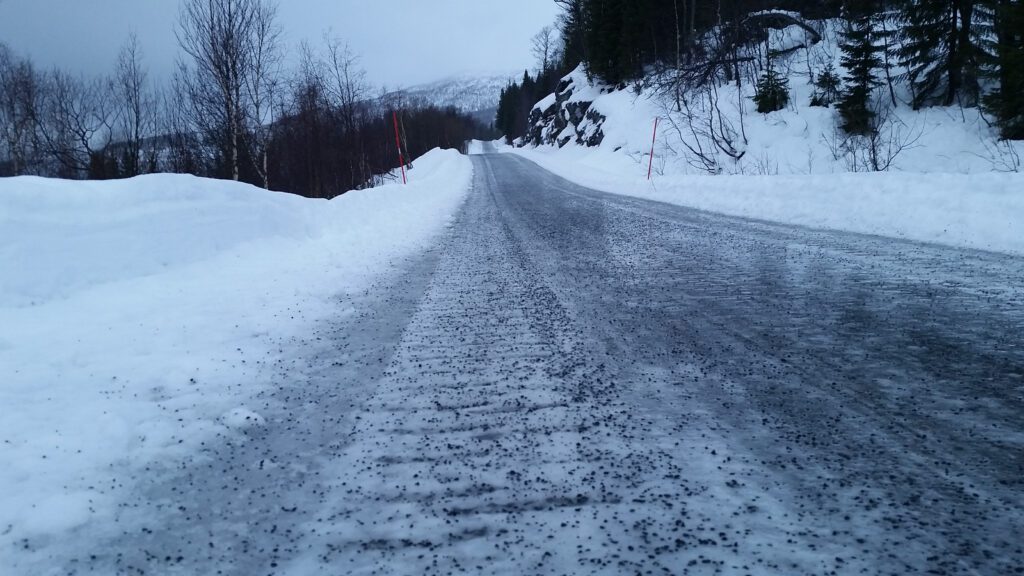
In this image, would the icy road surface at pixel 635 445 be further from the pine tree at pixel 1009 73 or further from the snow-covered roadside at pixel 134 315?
the pine tree at pixel 1009 73

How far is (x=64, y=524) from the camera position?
2363 millimetres

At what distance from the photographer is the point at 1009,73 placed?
1695 cm

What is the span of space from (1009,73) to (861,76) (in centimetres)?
526

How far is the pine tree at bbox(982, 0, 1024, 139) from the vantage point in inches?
651

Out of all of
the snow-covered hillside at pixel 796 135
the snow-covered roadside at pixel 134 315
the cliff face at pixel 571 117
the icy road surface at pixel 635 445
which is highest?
the cliff face at pixel 571 117

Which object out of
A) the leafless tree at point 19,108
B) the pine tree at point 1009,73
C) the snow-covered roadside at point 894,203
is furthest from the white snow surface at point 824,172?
the leafless tree at point 19,108

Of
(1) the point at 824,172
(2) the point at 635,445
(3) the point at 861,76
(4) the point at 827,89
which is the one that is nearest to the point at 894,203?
(2) the point at 635,445

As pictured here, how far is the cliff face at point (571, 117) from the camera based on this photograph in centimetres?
4666

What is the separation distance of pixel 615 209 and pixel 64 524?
40.7ft

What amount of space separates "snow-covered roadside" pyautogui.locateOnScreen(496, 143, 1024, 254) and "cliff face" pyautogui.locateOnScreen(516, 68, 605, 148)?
3028cm

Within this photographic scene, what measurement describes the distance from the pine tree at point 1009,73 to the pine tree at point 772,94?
25.3 ft

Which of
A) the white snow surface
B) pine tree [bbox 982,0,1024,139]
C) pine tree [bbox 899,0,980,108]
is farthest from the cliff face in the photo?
pine tree [bbox 982,0,1024,139]

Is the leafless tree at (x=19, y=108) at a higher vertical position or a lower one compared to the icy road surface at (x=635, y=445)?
higher

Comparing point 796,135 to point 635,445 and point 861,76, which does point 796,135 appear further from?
point 635,445
